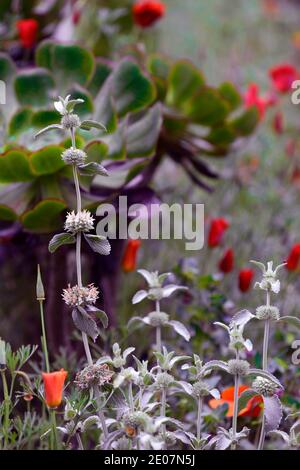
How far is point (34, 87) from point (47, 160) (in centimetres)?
24

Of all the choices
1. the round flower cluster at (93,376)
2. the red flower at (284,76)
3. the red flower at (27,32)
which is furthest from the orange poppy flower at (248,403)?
the red flower at (284,76)

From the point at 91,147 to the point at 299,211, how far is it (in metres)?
0.83

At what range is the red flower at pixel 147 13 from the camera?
1261 mm

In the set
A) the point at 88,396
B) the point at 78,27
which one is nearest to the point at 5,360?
the point at 88,396

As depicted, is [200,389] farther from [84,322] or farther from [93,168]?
[93,168]

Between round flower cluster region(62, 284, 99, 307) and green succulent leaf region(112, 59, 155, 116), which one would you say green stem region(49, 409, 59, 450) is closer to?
round flower cluster region(62, 284, 99, 307)

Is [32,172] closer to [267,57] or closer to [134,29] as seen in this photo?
[134,29]

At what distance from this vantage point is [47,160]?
78cm

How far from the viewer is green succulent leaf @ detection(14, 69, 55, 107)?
958mm

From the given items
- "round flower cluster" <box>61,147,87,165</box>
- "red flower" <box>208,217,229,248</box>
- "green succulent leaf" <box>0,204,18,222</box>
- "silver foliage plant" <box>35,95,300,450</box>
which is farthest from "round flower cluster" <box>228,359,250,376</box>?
"red flower" <box>208,217,229,248</box>

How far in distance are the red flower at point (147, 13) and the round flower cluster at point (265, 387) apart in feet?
2.81

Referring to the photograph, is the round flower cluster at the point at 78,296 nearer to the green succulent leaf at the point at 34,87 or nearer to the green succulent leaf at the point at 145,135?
the green succulent leaf at the point at 145,135

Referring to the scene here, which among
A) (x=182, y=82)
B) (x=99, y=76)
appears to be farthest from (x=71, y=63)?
(x=182, y=82)

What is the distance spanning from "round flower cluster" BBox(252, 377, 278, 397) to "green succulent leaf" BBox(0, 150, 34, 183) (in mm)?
365
